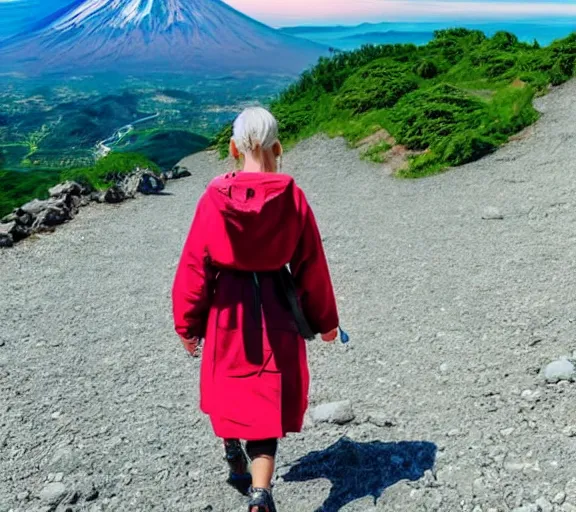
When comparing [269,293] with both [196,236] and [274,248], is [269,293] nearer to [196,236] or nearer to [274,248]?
[274,248]

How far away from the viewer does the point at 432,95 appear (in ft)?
49.9

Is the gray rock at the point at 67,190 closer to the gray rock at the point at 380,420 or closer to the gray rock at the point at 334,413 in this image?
the gray rock at the point at 334,413

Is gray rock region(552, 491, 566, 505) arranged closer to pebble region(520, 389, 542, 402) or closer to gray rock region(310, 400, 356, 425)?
pebble region(520, 389, 542, 402)

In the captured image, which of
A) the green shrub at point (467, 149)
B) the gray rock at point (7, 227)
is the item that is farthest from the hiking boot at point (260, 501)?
the green shrub at point (467, 149)

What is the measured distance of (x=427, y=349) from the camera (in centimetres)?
586

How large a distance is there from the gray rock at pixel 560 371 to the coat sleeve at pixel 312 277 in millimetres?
2092

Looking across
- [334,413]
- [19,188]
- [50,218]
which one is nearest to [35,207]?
[50,218]

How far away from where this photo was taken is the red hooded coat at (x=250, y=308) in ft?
10.2

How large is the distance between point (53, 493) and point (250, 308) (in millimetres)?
2037

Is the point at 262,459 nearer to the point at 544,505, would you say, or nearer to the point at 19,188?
the point at 544,505

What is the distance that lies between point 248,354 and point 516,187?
8400 millimetres

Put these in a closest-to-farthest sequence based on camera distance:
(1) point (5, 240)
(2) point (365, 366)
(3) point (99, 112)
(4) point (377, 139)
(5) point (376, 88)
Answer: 1. (2) point (365, 366)
2. (1) point (5, 240)
3. (4) point (377, 139)
4. (5) point (376, 88)
5. (3) point (99, 112)

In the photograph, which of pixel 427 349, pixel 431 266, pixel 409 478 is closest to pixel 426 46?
pixel 431 266

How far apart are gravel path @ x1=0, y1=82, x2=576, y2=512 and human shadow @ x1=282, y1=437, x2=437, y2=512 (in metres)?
0.02
